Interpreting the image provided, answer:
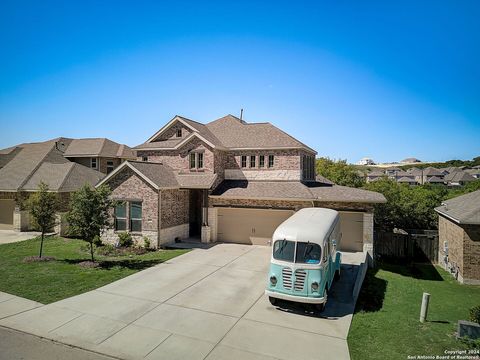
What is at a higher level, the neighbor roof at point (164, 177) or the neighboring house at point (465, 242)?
the neighbor roof at point (164, 177)

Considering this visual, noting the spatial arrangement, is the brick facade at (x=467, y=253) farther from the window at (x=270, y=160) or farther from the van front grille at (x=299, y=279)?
the window at (x=270, y=160)

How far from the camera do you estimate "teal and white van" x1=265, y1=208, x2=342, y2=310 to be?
10.2 metres

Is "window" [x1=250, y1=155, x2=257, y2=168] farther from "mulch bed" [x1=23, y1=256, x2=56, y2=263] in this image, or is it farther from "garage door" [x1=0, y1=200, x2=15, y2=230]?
"garage door" [x1=0, y1=200, x2=15, y2=230]

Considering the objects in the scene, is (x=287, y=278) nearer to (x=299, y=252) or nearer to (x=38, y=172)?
(x=299, y=252)

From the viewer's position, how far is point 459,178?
287 feet

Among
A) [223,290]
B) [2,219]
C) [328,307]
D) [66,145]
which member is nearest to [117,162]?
[66,145]

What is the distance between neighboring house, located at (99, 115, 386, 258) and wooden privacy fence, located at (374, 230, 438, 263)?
4.77m

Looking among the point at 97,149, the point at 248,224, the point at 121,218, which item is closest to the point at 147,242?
the point at 121,218

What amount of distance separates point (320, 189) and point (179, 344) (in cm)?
1554

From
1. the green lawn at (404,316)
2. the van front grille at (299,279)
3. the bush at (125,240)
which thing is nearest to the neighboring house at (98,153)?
the bush at (125,240)

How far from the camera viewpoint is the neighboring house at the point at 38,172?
25.5 m

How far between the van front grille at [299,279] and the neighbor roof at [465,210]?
11.7 metres

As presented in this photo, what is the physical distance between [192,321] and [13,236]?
20743 mm

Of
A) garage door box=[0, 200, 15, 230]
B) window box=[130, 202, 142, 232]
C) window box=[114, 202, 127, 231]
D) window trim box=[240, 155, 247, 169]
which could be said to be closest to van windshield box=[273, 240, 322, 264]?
window box=[130, 202, 142, 232]
